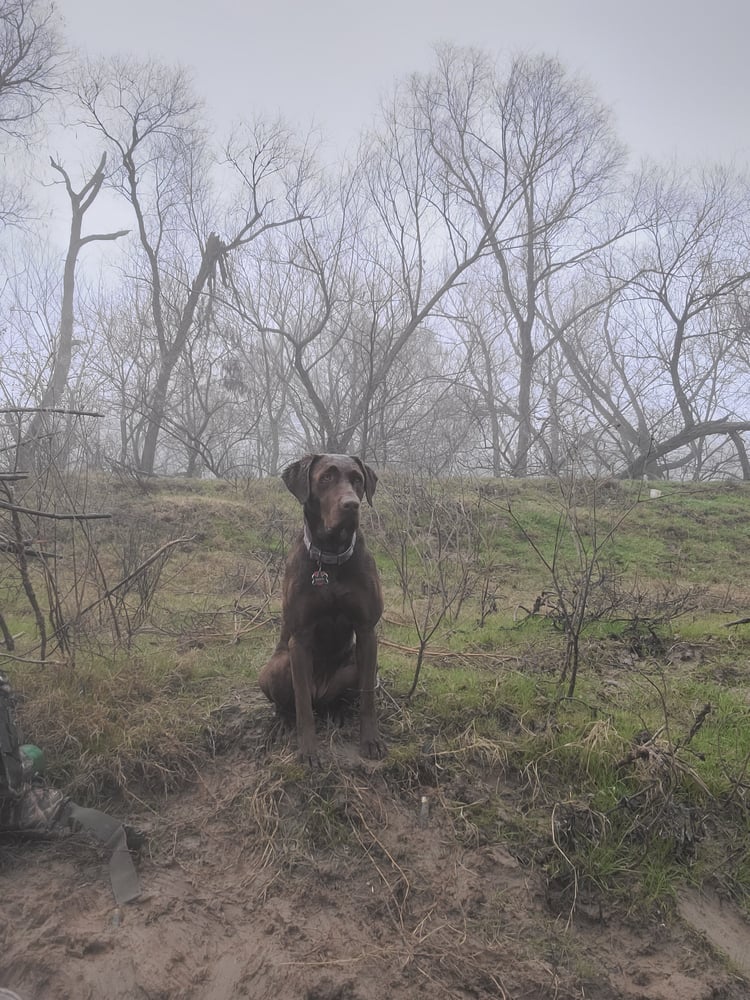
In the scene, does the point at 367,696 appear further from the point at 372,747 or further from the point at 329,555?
the point at 329,555

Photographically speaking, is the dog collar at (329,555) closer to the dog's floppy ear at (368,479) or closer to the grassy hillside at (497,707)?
the dog's floppy ear at (368,479)

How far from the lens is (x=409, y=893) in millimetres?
2408

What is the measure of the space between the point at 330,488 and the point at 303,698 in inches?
39.5

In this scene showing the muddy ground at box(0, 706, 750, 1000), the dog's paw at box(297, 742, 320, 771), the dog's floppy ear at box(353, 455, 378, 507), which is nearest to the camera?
the muddy ground at box(0, 706, 750, 1000)

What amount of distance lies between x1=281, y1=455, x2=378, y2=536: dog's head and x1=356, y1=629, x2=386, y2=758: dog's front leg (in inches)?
23.0

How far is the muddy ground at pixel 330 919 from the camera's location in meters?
2.10

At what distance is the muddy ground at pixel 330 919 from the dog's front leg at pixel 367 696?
128 millimetres

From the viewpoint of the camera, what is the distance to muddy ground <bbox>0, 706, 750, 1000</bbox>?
210 cm

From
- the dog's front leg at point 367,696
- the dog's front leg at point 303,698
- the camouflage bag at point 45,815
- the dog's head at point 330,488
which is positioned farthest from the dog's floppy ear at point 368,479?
the camouflage bag at point 45,815

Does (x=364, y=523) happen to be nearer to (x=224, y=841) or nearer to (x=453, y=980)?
(x=224, y=841)

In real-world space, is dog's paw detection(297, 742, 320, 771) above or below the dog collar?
below

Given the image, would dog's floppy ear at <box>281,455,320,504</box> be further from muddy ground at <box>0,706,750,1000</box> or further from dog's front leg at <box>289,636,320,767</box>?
muddy ground at <box>0,706,750,1000</box>

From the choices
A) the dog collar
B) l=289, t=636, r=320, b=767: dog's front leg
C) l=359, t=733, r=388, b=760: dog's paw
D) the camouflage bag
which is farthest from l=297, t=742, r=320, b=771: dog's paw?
the dog collar

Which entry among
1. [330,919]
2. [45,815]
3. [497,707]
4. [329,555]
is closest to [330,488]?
[329,555]
